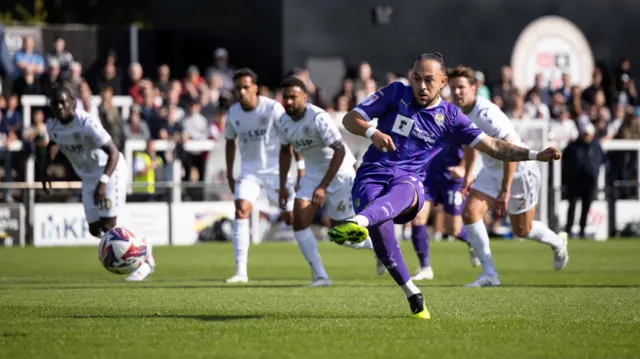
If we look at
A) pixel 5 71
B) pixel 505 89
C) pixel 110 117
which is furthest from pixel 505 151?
pixel 505 89

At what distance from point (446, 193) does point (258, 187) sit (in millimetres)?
2467

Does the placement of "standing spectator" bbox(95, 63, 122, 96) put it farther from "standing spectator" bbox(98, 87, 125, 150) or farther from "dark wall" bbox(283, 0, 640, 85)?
"dark wall" bbox(283, 0, 640, 85)

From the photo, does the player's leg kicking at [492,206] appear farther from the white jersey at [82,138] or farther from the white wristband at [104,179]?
the white jersey at [82,138]

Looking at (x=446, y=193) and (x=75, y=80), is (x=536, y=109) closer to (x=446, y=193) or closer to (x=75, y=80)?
(x=75, y=80)

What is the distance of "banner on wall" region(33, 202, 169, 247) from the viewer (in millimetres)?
25375

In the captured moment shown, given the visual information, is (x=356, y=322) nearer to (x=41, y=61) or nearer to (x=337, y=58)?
(x=41, y=61)

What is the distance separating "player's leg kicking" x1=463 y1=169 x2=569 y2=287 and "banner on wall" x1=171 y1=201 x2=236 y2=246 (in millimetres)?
10699

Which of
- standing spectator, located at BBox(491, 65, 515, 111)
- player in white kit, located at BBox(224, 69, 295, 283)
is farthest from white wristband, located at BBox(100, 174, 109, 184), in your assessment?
standing spectator, located at BBox(491, 65, 515, 111)

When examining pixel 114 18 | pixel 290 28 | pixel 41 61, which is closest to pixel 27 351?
pixel 41 61

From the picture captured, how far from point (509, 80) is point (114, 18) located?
69.0 feet

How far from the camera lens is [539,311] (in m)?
11.7

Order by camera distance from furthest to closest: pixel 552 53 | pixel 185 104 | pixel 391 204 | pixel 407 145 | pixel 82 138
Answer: pixel 552 53 → pixel 185 104 → pixel 82 138 → pixel 407 145 → pixel 391 204

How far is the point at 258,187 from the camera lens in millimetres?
16594

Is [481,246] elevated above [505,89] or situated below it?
below
